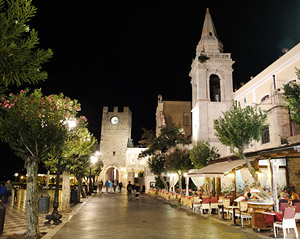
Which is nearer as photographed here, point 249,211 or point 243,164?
point 249,211

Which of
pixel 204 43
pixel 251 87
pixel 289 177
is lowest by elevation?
pixel 289 177

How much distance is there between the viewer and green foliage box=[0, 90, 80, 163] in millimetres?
8648

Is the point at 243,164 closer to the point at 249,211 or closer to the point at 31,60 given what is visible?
the point at 249,211

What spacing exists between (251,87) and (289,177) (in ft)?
36.5

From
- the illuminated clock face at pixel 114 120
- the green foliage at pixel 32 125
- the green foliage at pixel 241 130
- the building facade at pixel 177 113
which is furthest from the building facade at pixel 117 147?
the green foliage at pixel 32 125

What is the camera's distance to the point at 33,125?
8609 millimetres

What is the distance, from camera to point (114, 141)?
64.4 m

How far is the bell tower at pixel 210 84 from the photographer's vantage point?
3061 centimetres

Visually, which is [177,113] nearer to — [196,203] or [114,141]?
[114,141]

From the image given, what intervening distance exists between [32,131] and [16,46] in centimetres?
498

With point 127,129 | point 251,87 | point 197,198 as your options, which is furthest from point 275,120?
point 127,129

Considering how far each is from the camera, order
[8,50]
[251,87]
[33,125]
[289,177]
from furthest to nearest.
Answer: [251,87]
[289,177]
[33,125]
[8,50]

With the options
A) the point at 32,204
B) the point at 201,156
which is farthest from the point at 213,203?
the point at 32,204

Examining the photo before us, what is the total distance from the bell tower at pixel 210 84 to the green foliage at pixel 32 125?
2247cm
